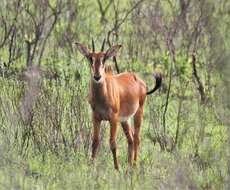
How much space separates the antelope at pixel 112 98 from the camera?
952 cm

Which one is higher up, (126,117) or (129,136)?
(126,117)

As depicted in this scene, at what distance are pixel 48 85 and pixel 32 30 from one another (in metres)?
4.02

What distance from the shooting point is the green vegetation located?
8.78 m

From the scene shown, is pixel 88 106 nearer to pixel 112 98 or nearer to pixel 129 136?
pixel 129 136

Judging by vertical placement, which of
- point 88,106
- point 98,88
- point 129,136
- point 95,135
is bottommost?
point 129,136

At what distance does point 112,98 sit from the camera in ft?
32.1

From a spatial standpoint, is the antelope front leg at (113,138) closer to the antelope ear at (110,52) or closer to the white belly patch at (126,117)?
the white belly patch at (126,117)

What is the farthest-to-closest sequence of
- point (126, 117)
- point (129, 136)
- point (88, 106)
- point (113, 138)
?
point (88, 106) → point (129, 136) → point (126, 117) → point (113, 138)

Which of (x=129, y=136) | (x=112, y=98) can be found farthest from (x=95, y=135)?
(x=129, y=136)


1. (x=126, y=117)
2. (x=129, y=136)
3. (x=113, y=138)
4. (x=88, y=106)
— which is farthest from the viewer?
(x=88, y=106)

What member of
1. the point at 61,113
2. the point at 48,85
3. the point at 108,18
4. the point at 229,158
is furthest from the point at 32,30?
the point at 229,158

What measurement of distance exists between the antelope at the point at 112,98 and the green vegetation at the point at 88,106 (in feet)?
0.79

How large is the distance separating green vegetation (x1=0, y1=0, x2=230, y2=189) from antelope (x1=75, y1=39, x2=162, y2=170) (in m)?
0.24

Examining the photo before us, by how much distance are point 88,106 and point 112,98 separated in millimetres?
1367
